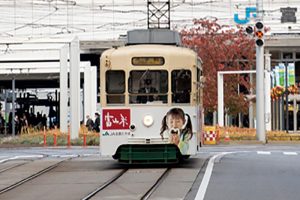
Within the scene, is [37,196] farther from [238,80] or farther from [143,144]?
[238,80]

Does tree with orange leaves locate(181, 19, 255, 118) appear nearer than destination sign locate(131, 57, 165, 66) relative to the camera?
No

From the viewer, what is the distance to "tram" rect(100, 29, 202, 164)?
21.0 m

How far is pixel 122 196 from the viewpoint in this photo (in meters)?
15.0

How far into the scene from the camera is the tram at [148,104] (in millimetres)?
21000

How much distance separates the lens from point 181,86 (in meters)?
21.1

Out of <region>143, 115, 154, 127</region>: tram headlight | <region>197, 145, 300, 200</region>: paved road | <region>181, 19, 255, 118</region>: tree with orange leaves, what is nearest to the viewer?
<region>197, 145, 300, 200</region>: paved road

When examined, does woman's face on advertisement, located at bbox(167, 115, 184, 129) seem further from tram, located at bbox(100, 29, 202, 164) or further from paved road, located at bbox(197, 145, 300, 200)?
paved road, located at bbox(197, 145, 300, 200)

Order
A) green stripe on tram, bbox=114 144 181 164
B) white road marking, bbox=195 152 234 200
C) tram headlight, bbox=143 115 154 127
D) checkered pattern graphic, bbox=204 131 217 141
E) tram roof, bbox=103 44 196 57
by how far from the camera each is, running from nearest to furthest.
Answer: white road marking, bbox=195 152 234 200, tram headlight, bbox=143 115 154 127, green stripe on tram, bbox=114 144 181 164, tram roof, bbox=103 44 196 57, checkered pattern graphic, bbox=204 131 217 141

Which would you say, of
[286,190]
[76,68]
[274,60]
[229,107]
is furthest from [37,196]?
[274,60]

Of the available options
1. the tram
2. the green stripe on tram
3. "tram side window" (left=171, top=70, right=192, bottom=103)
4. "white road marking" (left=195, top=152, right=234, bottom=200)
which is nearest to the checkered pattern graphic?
"white road marking" (left=195, top=152, right=234, bottom=200)

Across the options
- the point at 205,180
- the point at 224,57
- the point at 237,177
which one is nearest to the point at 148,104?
the point at 237,177

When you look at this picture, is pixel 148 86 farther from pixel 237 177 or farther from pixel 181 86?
pixel 237 177

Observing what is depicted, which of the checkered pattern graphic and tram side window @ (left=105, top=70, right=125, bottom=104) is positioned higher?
tram side window @ (left=105, top=70, right=125, bottom=104)

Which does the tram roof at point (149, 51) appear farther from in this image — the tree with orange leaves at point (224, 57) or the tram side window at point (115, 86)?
the tree with orange leaves at point (224, 57)
